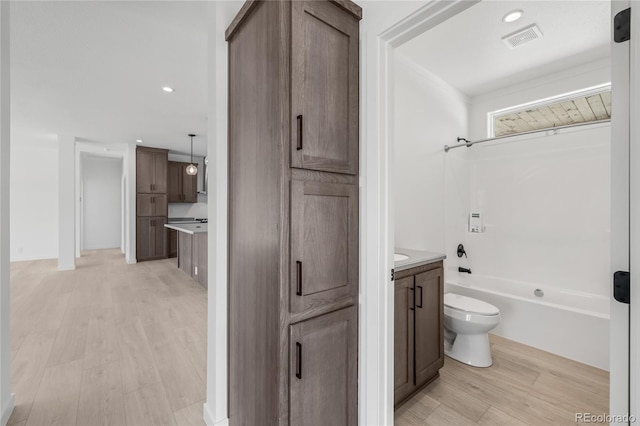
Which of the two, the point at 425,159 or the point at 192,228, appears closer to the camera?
the point at 425,159

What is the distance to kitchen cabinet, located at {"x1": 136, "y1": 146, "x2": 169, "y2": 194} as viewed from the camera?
6.23 meters

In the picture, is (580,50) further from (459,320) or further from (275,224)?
(275,224)

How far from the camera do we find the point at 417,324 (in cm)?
178

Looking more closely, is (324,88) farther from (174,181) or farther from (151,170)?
(174,181)

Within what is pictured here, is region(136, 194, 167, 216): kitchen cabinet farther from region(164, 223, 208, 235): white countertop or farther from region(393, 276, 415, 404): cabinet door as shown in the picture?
region(393, 276, 415, 404): cabinet door

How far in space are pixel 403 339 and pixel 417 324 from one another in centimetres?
16

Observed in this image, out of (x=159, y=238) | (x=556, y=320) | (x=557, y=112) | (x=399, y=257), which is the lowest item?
(x=556, y=320)

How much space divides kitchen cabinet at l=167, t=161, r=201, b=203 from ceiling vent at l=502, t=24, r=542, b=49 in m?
6.97

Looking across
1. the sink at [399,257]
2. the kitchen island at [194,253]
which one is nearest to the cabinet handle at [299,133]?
the sink at [399,257]

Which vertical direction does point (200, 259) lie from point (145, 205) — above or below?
below

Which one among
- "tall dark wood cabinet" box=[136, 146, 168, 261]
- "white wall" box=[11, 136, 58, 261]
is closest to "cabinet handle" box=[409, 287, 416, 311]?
"tall dark wood cabinet" box=[136, 146, 168, 261]

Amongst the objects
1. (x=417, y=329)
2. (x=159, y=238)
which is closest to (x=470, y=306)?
(x=417, y=329)

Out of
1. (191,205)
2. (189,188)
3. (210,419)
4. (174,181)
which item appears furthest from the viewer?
(191,205)

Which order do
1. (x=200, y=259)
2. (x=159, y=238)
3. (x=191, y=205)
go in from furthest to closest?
(x=191, y=205) < (x=159, y=238) < (x=200, y=259)
